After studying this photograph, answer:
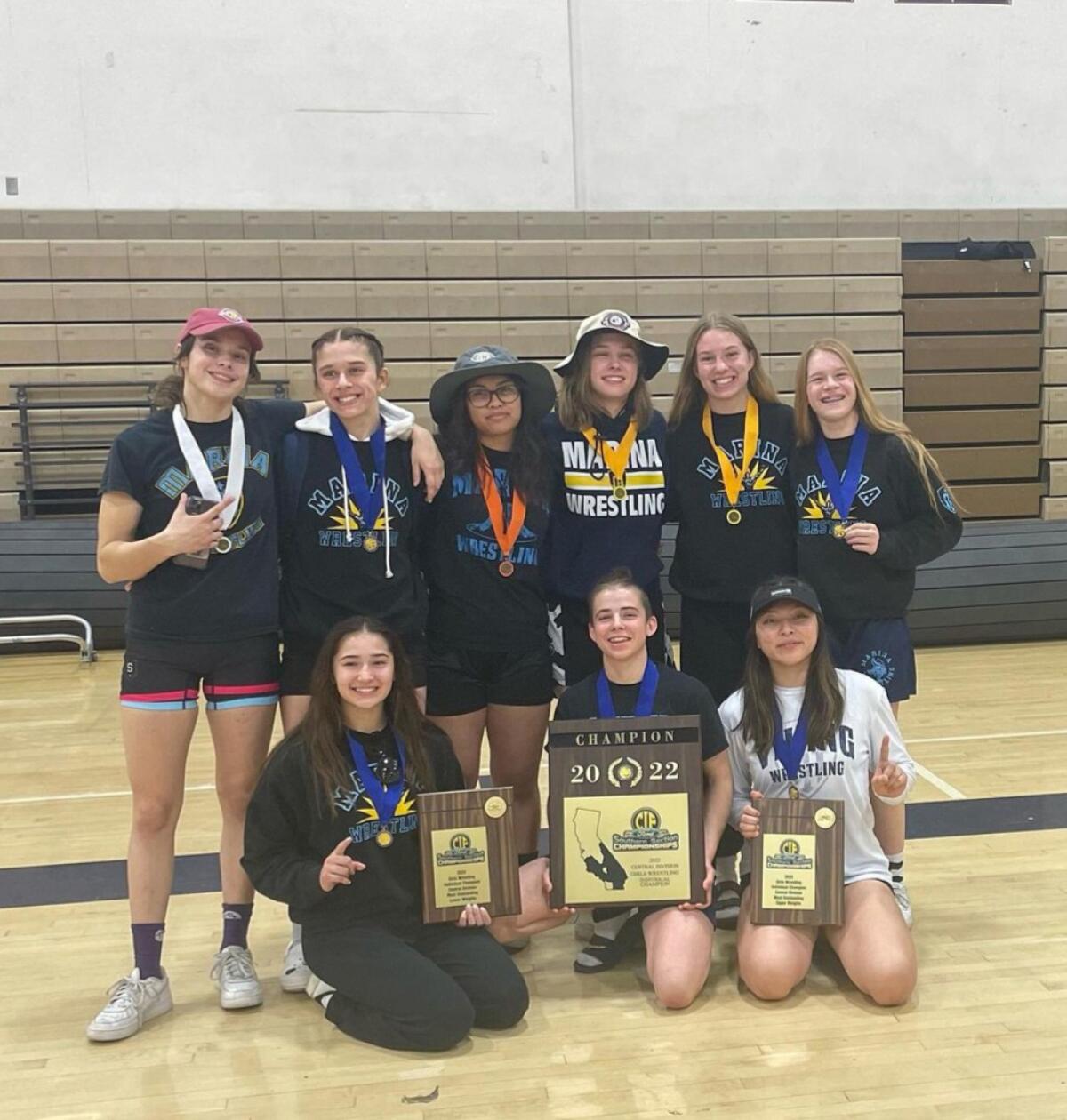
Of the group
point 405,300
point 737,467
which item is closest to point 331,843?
point 737,467

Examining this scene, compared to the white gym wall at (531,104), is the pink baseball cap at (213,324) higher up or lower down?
lower down

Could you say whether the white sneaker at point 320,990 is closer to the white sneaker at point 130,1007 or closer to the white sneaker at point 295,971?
the white sneaker at point 295,971

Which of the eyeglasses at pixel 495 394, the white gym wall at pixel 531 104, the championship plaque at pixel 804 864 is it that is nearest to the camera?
the championship plaque at pixel 804 864

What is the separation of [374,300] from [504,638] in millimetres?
6479

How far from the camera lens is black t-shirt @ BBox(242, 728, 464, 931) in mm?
2438

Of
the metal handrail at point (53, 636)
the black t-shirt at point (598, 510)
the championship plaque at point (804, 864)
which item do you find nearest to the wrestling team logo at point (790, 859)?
the championship plaque at point (804, 864)

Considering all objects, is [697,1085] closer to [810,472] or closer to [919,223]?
[810,472]

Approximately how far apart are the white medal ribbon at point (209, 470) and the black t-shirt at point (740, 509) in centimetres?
122

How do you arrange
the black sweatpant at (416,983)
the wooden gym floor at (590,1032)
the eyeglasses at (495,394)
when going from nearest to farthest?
the wooden gym floor at (590,1032)
the black sweatpant at (416,983)
the eyeglasses at (495,394)

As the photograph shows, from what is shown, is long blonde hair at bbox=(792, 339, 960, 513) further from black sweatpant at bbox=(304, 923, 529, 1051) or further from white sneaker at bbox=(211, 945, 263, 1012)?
white sneaker at bbox=(211, 945, 263, 1012)

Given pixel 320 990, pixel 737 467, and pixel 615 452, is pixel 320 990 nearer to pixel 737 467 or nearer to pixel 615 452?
pixel 615 452

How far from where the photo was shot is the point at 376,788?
2.48 metres

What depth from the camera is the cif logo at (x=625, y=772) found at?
8.32ft

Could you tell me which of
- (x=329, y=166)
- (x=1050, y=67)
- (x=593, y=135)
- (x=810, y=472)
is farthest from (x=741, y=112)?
(x=810, y=472)
